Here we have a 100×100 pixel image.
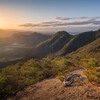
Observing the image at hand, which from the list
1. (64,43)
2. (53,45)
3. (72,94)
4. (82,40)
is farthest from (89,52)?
(64,43)

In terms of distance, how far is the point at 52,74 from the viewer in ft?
29.4

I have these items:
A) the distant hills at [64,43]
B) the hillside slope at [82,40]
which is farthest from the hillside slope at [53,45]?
the hillside slope at [82,40]

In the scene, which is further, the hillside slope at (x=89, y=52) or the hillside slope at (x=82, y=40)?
the hillside slope at (x=82, y=40)

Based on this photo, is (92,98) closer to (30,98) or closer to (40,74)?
(30,98)

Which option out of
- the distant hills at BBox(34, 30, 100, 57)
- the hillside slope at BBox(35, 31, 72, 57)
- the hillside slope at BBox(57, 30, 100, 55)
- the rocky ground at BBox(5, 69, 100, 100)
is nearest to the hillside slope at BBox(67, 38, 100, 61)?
the rocky ground at BBox(5, 69, 100, 100)

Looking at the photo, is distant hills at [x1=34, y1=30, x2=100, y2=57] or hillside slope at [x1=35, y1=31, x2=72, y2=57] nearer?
distant hills at [x1=34, y1=30, x2=100, y2=57]

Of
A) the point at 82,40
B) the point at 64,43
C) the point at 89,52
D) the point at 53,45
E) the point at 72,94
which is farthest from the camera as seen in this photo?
the point at 64,43

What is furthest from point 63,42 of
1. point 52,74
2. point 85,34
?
point 52,74

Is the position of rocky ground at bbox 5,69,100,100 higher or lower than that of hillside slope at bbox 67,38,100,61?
higher

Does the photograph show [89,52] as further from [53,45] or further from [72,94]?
[53,45]

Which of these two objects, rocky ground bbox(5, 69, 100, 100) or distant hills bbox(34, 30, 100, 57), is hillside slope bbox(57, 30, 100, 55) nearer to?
distant hills bbox(34, 30, 100, 57)

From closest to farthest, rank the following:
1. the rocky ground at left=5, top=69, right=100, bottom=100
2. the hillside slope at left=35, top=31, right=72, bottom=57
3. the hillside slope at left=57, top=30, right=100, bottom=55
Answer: the rocky ground at left=5, top=69, right=100, bottom=100
the hillside slope at left=57, top=30, right=100, bottom=55
the hillside slope at left=35, top=31, right=72, bottom=57

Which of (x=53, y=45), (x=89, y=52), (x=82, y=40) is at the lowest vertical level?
(x=53, y=45)

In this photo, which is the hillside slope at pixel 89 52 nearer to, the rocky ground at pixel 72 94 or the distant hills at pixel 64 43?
the rocky ground at pixel 72 94
